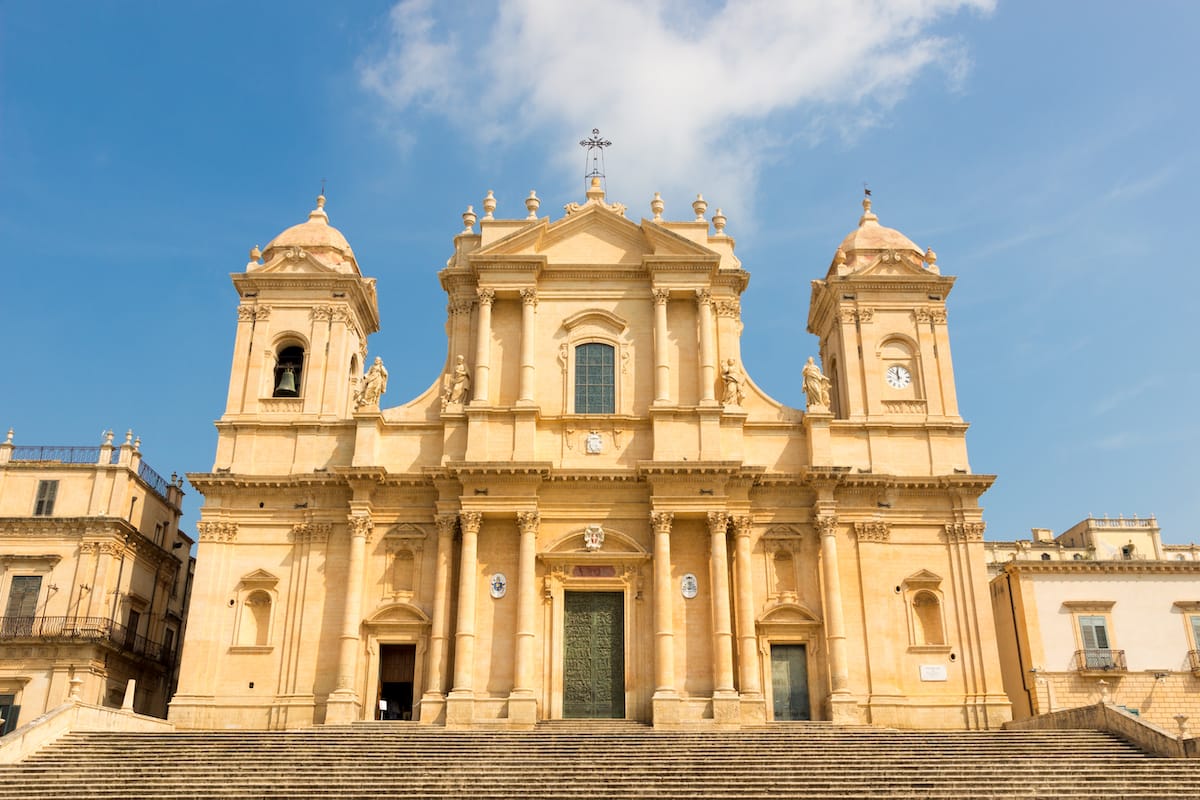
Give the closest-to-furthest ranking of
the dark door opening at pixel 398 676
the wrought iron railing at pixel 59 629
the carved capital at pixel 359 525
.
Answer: the dark door opening at pixel 398 676, the carved capital at pixel 359 525, the wrought iron railing at pixel 59 629

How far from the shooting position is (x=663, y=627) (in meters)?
27.1

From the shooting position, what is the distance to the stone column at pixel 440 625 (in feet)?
87.5

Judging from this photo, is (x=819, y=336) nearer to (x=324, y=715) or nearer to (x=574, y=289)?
(x=574, y=289)

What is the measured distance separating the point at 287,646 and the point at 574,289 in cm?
1266

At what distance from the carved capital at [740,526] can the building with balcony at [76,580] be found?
19778mm

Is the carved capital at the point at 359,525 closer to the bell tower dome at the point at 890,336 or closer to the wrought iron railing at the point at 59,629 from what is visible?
the wrought iron railing at the point at 59,629

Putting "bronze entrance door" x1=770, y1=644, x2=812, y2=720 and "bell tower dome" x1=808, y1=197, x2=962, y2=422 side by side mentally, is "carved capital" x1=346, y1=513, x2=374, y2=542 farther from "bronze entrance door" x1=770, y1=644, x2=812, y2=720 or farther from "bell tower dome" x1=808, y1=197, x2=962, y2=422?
"bell tower dome" x1=808, y1=197, x2=962, y2=422

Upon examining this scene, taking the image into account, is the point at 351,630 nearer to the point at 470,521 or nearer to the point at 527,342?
the point at 470,521

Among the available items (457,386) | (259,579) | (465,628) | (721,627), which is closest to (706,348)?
(457,386)

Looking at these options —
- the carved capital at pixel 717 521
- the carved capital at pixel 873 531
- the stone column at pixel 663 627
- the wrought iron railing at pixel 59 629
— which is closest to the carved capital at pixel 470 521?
the stone column at pixel 663 627

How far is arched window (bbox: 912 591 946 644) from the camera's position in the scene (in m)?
28.6

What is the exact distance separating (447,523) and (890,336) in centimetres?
1406

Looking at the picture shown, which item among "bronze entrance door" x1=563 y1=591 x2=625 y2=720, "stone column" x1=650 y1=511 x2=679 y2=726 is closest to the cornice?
"stone column" x1=650 y1=511 x2=679 y2=726

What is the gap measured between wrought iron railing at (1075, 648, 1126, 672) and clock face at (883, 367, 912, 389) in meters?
10.3
